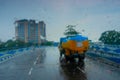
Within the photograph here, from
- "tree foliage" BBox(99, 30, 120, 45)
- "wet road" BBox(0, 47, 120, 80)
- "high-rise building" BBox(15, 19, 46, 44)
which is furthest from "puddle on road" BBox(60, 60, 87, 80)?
"high-rise building" BBox(15, 19, 46, 44)

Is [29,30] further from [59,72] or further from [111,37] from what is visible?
[59,72]

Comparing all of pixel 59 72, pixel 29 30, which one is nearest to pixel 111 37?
pixel 59 72

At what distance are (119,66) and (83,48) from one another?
5.62 metres

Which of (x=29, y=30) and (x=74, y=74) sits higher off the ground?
(x=29, y=30)

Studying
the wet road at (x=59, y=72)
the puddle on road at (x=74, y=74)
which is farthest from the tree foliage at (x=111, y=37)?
the puddle on road at (x=74, y=74)

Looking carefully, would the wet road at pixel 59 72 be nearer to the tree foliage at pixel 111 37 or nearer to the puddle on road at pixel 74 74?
the puddle on road at pixel 74 74

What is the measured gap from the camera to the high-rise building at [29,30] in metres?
115

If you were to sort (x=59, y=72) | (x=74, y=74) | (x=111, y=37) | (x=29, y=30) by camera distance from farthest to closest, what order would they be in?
(x=29, y=30)
(x=111, y=37)
(x=59, y=72)
(x=74, y=74)

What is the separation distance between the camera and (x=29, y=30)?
12019cm

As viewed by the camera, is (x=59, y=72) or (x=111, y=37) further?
(x=111, y=37)

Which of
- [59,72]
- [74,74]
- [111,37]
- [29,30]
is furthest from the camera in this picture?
[29,30]

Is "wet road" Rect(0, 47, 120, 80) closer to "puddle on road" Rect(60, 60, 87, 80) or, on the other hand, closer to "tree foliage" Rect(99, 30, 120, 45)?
"puddle on road" Rect(60, 60, 87, 80)

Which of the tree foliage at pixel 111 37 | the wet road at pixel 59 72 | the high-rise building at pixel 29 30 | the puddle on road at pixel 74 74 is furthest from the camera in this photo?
the high-rise building at pixel 29 30

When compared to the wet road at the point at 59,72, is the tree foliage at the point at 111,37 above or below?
above
